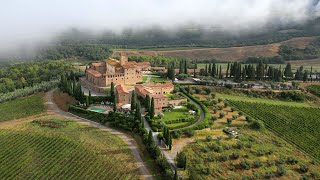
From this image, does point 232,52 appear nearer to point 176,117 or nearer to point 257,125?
point 257,125

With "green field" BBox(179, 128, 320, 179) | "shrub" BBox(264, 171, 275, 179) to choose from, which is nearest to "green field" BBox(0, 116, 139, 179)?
"green field" BBox(179, 128, 320, 179)

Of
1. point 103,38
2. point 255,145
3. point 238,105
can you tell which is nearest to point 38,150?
point 255,145

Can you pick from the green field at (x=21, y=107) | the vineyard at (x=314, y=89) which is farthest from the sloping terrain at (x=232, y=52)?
the green field at (x=21, y=107)

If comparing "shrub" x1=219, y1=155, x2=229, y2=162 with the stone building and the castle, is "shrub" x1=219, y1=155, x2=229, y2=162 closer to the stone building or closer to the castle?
the stone building

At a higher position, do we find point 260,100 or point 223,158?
point 260,100

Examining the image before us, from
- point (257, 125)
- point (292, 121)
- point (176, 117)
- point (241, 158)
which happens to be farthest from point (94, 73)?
point (292, 121)

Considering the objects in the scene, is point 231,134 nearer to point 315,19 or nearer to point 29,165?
point 29,165
